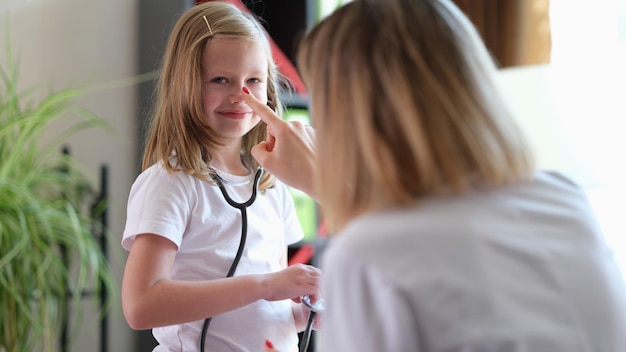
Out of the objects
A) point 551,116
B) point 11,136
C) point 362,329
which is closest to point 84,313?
point 11,136

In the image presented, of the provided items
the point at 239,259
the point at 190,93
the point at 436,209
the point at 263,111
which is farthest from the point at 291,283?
the point at 436,209

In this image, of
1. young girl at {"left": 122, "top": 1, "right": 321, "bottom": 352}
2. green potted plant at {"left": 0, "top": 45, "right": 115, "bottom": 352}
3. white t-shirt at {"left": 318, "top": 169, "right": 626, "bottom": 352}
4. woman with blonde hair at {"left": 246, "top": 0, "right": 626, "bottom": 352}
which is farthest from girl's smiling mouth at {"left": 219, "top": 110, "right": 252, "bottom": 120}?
green potted plant at {"left": 0, "top": 45, "right": 115, "bottom": 352}

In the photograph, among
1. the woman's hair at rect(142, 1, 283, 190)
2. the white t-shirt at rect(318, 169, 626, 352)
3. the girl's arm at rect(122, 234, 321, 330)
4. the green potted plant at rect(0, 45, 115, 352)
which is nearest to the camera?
the white t-shirt at rect(318, 169, 626, 352)

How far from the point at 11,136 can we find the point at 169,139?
89 centimetres

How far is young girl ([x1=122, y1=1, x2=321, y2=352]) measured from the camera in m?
Result: 1.32

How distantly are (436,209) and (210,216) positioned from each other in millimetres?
666

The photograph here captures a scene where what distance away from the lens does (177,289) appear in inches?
51.4

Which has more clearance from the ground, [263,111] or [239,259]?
[263,111]

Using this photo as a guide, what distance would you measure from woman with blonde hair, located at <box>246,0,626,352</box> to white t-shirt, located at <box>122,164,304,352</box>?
47 cm

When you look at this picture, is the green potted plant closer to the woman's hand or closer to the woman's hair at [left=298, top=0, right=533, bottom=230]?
the woman's hand

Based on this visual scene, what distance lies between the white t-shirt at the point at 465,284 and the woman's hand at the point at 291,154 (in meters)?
0.45

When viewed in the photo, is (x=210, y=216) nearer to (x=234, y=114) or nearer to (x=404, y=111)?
(x=234, y=114)

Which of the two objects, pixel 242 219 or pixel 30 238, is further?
pixel 30 238

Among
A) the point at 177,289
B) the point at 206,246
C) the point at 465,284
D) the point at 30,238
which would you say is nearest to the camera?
the point at 465,284
